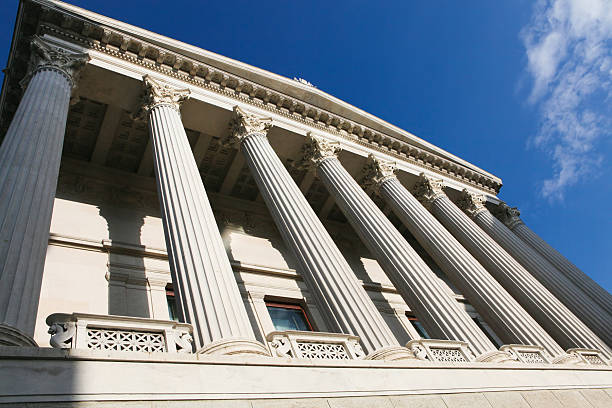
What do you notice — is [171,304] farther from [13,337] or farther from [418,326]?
[418,326]

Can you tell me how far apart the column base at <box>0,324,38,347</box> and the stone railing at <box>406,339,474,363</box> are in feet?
24.5

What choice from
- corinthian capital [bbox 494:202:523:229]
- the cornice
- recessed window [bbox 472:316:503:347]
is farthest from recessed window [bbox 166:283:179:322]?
corinthian capital [bbox 494:202:523:229]

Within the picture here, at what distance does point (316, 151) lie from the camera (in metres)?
17.9

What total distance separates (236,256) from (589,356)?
12.8 m

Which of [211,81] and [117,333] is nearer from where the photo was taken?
[117,333]

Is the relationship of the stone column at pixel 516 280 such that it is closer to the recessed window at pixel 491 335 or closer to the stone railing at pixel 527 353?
the stone railing at pixel 527 353

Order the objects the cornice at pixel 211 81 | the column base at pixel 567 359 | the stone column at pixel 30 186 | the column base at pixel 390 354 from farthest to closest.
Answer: the cornice at pixel 211 81 → the column base at pixel 567 359 → the column base at pixel 390 354 → the stone column at pixel 30 186

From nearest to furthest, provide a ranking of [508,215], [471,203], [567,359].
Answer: [567,359]
[471,203]
[508,215]

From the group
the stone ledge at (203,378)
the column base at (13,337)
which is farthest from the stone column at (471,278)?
the column base at (13,337)

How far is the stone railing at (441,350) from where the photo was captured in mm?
10086

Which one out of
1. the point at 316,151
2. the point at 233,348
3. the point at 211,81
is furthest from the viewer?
the point at 316,151

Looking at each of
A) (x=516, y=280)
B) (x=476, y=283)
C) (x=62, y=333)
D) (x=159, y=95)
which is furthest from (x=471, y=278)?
(x=62, y=333)

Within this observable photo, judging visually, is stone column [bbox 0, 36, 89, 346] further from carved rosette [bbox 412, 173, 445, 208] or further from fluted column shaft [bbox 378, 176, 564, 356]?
carved rosette [bbox 412, 173, 445, 208]

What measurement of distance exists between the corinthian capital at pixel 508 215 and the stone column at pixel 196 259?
18905 millimetres
